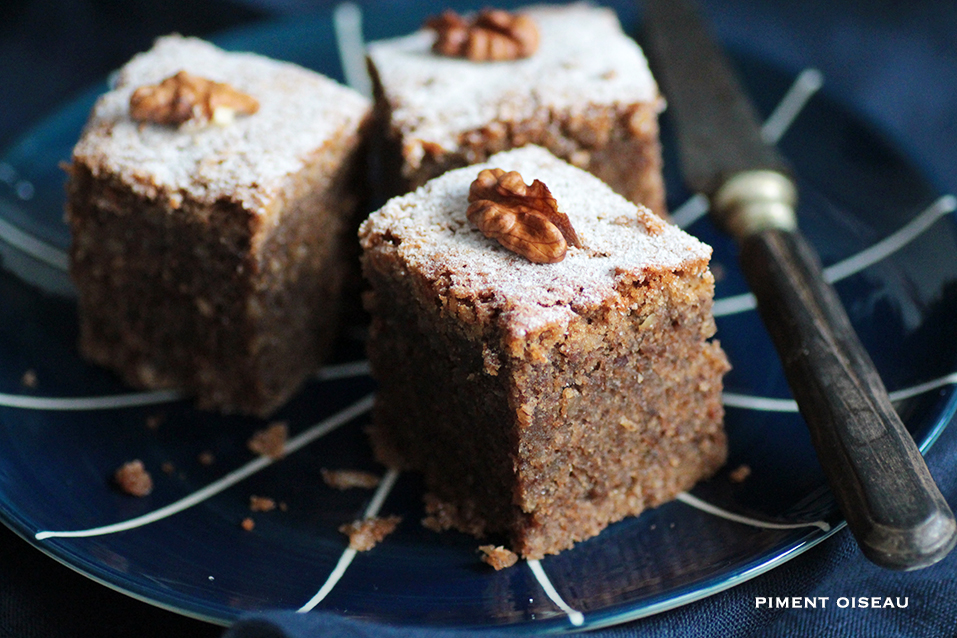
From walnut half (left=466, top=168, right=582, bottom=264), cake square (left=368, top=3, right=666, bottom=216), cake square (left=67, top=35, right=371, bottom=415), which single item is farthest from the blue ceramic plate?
walnut half (left=466, top=168, right=582, bottom=264)

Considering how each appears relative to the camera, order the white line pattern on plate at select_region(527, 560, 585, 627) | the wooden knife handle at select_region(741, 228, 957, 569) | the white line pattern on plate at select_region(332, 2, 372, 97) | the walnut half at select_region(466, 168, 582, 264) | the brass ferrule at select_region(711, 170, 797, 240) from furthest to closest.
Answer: the white line pattern on plate at select_region(332, 2, 372, 97)
the brass ferrule at select_region(711, 170, 797, 240)
the walnut half at select_region(466, 168, 582, 264)
the white line pattern on plate at select_region(527, 560, 585, 627)
the wooden knife handle at select_region(741, 228, 957, 569)

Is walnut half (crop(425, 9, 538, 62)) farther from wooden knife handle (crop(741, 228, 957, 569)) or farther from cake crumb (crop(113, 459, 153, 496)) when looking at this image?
cake crumb (crop(113, 459, 153, 496))

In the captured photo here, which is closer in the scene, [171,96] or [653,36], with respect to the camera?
[171,96]

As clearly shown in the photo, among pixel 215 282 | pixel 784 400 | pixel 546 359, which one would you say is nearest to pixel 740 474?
pixel 784 400

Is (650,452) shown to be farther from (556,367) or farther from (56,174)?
(56,174)

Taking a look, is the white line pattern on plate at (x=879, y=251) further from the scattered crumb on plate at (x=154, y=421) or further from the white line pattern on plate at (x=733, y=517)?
the scattered crumb on plate at (x=154, y=421)

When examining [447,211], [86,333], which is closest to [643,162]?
[447,211]
